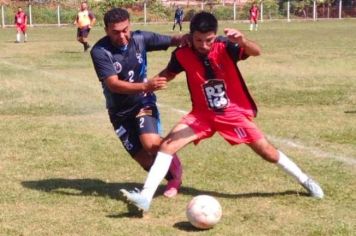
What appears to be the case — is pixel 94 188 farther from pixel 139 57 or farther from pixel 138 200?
pixel 139 57

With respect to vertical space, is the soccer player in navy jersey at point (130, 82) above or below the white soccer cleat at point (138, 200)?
above

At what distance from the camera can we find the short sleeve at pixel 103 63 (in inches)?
245

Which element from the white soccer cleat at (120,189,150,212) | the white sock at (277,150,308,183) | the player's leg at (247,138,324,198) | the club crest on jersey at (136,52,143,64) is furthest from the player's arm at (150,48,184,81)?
the white sock at (277,150,308,183)

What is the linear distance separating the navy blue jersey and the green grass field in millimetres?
883

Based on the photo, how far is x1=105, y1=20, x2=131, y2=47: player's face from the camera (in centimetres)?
613

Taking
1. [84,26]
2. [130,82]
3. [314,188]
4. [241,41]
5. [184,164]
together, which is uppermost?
[241,41]

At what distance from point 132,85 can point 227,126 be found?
0.92 meters

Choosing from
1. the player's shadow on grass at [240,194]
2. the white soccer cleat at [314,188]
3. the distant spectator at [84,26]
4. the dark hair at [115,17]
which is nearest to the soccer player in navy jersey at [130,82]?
the dark hair at [115,17]

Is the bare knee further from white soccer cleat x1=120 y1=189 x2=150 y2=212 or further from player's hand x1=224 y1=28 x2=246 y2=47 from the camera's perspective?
white soccer cleat x1=120 y1=189 x2=150 y2=212

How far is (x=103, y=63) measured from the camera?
624cm

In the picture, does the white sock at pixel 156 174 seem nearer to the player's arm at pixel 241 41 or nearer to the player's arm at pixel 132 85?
the player's arm at pixel 132 85

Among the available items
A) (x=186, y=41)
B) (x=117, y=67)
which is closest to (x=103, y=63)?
(x=117, y=67)

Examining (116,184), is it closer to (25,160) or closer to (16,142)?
(25,160)

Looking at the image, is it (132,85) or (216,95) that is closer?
(132,85)
